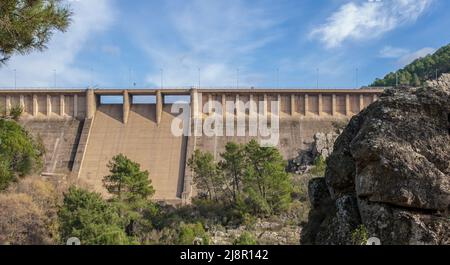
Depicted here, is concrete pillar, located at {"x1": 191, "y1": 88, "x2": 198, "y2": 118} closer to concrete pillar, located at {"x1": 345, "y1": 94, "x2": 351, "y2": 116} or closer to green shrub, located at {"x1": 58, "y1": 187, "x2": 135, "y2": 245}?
concrete pillar, located at {"x1": 345, "y1": 94, "x2": 351, "y2": 116}

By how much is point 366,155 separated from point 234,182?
2283 cm

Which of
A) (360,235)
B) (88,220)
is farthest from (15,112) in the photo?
(88,220)

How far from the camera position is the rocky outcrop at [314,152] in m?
35.2

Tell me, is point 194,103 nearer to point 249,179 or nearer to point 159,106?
point 159,106

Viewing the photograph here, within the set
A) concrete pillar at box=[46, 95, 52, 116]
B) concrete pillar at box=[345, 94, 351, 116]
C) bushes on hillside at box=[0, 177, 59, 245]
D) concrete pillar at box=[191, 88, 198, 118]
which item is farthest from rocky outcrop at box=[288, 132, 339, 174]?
concrete pillar at box=[46, 95, 52, 116]

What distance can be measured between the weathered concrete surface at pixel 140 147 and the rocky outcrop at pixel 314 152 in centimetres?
893

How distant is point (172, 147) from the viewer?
37625 millimetres

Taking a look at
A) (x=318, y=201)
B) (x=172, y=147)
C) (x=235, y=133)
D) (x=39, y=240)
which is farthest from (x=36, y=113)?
(x=318, y=201)

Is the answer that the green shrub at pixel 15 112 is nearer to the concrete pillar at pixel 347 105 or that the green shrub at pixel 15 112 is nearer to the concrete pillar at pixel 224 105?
the concrete pillar at pixel 224 105

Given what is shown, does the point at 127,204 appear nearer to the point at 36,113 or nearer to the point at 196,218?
the point at 196,218

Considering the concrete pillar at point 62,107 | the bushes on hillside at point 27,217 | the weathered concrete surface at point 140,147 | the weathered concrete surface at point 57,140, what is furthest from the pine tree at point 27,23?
the concrete pillar at point 62,107

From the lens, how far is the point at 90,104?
3988cm

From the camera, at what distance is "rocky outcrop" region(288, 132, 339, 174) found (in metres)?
35.2

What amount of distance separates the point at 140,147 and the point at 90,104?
6551 mm
